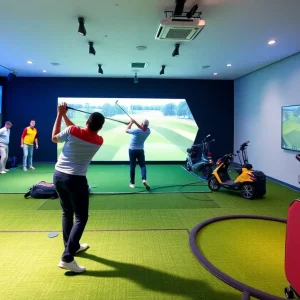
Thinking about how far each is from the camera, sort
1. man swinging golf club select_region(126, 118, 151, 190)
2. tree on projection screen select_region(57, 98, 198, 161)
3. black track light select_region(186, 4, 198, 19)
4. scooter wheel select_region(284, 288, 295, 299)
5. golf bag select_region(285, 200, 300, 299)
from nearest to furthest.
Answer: golf bag select_region(285, 200, 300, 299), scooter wheel select_region(284, 288, 295, 299), black track light select_region(186, 4, 198, 19), man swinging golf club select_region(126, 118, 151, 190), tree on projection screen select_region(57, 98, 198, 161)

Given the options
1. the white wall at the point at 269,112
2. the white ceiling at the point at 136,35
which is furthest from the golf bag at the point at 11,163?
the white wall at the point at 269,112

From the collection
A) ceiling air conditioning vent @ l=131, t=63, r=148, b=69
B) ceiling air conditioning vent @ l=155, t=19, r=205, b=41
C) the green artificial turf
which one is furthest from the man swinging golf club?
ceiling air conditioning vent @ l=131, t=63, r=148, b=69

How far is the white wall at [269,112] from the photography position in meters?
6.32

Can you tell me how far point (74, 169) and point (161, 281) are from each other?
1.28 meters

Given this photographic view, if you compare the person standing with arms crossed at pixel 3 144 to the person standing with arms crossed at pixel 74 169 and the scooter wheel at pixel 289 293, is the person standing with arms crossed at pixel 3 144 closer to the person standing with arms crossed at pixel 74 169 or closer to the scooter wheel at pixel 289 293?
the person standing with arms crossed at pixel 74 169

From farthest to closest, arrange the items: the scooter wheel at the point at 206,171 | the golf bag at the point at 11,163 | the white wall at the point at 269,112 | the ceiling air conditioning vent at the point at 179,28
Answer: the golf bag at the point at 11,163
the scooter wheel at the point at 206,171
the white wall at the point at 269,112
the ceiling air conditioning vent at the point at 179,28

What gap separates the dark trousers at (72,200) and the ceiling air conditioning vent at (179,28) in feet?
8.22

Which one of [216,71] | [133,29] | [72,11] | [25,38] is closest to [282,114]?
[216,71]

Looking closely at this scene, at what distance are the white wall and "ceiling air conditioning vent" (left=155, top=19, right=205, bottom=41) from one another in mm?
3240

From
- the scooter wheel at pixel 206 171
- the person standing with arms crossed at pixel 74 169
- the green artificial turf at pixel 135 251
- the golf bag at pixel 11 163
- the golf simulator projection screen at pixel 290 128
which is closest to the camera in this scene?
the green artificial turf at pixel 135 251

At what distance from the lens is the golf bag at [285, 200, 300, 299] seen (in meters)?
2.06

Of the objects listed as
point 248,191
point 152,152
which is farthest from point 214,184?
point 152,152

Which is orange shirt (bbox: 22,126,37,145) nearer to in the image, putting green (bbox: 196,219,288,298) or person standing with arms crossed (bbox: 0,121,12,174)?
person standing with arms crossed (bbox: 0,121,12,174)

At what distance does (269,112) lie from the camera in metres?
7.36
